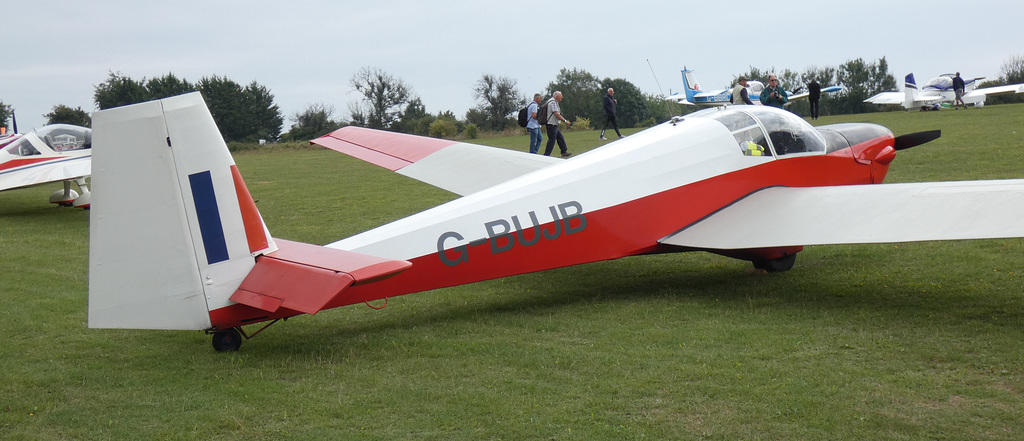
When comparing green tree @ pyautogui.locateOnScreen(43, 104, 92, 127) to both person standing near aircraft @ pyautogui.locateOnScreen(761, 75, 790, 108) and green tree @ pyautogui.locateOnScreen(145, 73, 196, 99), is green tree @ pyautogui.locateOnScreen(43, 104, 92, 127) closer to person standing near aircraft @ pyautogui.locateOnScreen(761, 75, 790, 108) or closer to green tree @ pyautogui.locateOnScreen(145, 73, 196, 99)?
Result: green tree @ pyautogui.locateOnScreen(145, 73, 196, 99)

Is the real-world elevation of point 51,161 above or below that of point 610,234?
above

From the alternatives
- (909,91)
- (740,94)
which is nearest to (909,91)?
(909,91)

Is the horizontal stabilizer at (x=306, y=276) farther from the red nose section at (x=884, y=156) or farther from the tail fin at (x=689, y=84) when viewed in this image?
the tail fin at (x=689, y=84)

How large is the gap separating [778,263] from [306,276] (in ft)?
16.0

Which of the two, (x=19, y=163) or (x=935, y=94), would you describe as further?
(x=935, y=94)

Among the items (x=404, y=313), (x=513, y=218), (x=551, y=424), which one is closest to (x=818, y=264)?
(x=513, y=218)

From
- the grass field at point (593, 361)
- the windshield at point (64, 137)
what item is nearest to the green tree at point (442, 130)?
the windshield at point (64, 137)

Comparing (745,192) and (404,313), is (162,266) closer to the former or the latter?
(404,313)

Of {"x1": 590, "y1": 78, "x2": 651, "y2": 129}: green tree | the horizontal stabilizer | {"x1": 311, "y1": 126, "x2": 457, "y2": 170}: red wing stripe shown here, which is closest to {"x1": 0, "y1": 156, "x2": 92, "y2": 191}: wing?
{"x1": 311, "y1": 126, "x2": 457, "y2": 170}: red wing stripe

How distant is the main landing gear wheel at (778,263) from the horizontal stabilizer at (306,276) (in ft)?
14.0

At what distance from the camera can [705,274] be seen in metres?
8.10

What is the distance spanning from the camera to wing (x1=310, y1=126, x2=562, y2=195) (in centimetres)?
985

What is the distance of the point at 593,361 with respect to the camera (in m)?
5.25

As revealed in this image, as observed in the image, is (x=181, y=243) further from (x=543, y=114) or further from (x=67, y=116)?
(x=67, y=116)
